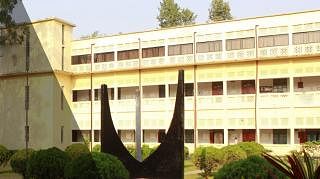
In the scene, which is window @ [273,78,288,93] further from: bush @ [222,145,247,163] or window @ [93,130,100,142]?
window @ [93,130,100,142]

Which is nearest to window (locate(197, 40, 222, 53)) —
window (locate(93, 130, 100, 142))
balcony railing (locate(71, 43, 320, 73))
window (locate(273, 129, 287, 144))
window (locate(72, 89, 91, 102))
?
balcony railing (locate(71, 43, 320, 73))

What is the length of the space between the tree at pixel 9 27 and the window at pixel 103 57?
6755 mm

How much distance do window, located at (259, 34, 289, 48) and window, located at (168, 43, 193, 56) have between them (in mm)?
5833

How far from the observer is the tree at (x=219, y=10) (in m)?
53.4

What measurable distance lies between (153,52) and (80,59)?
7.78 meters

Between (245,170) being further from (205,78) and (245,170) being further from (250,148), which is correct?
(205,78)

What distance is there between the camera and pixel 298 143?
3419cm

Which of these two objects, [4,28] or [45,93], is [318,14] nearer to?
[45,93]

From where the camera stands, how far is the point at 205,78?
37125mm

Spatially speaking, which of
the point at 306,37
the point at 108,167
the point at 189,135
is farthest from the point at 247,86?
the point at 108,167

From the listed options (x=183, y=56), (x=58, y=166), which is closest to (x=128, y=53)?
(x=183, y=56)

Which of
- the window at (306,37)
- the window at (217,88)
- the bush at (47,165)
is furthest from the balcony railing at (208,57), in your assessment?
the bush at (47,165)

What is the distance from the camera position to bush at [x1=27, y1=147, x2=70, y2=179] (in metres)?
16.4

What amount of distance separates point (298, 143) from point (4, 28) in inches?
1066
